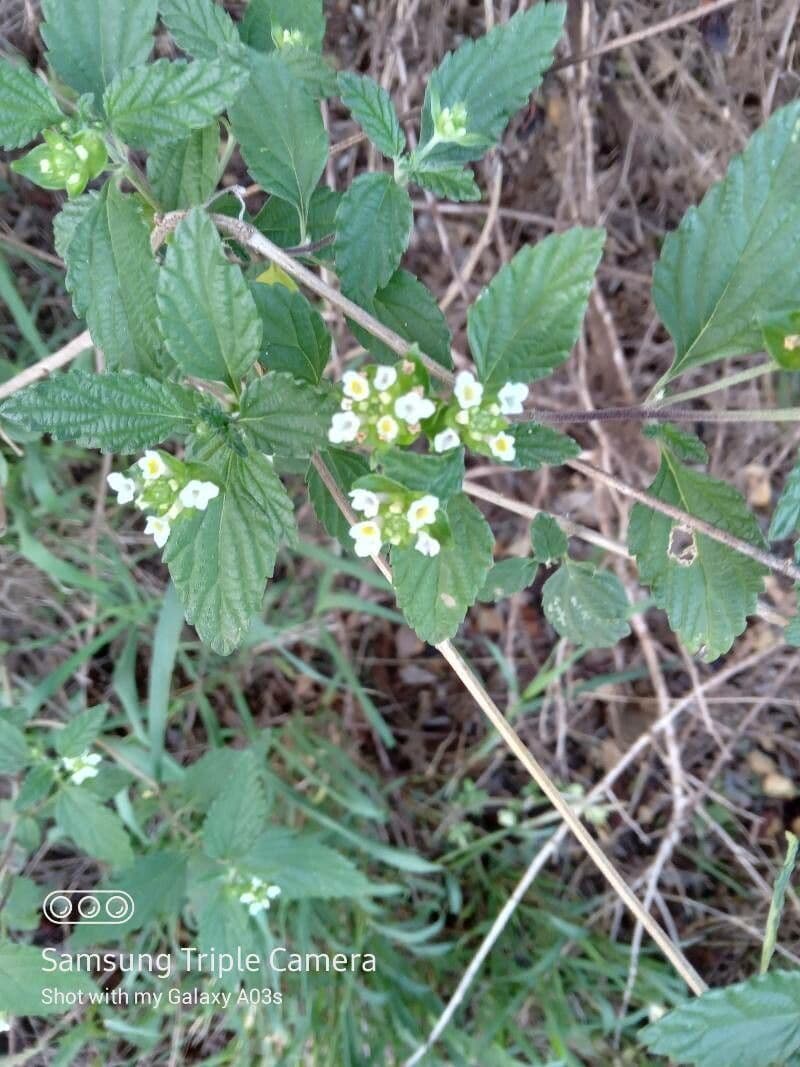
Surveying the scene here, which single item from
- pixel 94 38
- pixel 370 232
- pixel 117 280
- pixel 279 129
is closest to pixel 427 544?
pixel 370 232

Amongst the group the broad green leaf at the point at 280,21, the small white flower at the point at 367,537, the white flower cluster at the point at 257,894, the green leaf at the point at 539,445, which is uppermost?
the broad green leaf at the point at 280,21

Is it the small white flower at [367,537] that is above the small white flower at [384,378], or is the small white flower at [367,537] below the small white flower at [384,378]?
below

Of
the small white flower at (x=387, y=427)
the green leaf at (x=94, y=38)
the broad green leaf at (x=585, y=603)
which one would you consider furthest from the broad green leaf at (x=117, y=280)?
the broad green leaf at (x=585, y=603)

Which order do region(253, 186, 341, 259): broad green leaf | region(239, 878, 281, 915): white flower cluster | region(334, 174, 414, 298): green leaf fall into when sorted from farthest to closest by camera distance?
region(239, 878, 281, 915): white flower cluster
region(253, 186, 341, 259): broad green leaf
region(334, 174, 414, 298): green leaf

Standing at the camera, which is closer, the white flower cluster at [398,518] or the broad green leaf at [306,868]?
the white flower cluster at [398,518]

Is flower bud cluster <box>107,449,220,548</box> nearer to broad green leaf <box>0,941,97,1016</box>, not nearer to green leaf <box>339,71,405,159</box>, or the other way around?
green leaf <box>339,71,405,159</box>

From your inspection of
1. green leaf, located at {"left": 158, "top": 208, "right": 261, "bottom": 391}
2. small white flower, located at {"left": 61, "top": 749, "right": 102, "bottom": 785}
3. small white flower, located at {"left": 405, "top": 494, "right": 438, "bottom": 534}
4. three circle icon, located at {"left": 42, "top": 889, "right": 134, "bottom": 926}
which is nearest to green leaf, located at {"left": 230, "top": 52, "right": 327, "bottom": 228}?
green leaf, located at {"left": 158, "top": 208, "right": 261, "bottom": 391}

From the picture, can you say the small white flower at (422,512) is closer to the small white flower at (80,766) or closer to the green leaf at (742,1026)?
the green leaf at (742,1026)
